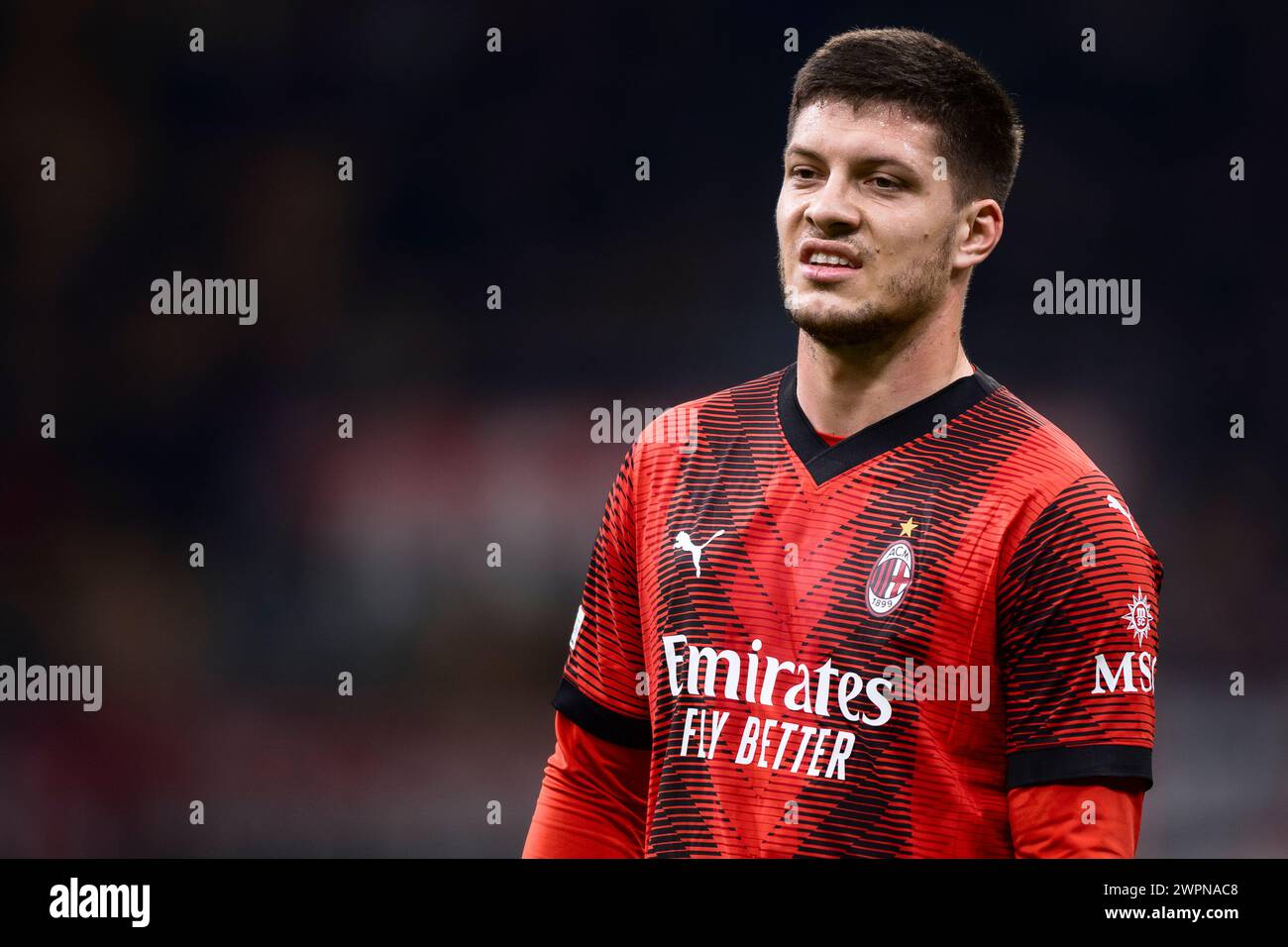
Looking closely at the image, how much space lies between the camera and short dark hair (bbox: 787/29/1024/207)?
8.23ft

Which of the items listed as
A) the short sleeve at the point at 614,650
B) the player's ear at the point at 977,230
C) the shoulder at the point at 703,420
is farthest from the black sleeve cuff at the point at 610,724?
the player's ear at the point at 977,230

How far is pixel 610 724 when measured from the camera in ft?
8.85

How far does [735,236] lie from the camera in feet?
21.7

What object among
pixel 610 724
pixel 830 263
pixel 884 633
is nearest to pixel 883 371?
pixel 830 263

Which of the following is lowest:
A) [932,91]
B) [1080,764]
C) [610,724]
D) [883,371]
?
[1080,764]

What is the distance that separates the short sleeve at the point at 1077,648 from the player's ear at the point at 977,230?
468 millimetres

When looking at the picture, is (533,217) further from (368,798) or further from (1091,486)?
(1091,486)

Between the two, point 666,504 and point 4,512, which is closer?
point 666,504

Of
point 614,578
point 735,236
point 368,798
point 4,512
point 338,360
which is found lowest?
point 368,798

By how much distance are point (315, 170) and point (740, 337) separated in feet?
6.51

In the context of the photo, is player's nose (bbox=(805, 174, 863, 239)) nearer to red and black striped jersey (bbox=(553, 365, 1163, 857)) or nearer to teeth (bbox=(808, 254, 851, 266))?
teeth (bbox=(808, 254, 851, 266))

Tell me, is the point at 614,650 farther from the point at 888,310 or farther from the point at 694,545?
the point at 888,310

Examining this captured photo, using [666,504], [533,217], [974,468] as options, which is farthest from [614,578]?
[533,217]

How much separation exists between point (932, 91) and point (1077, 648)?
3.12ft
